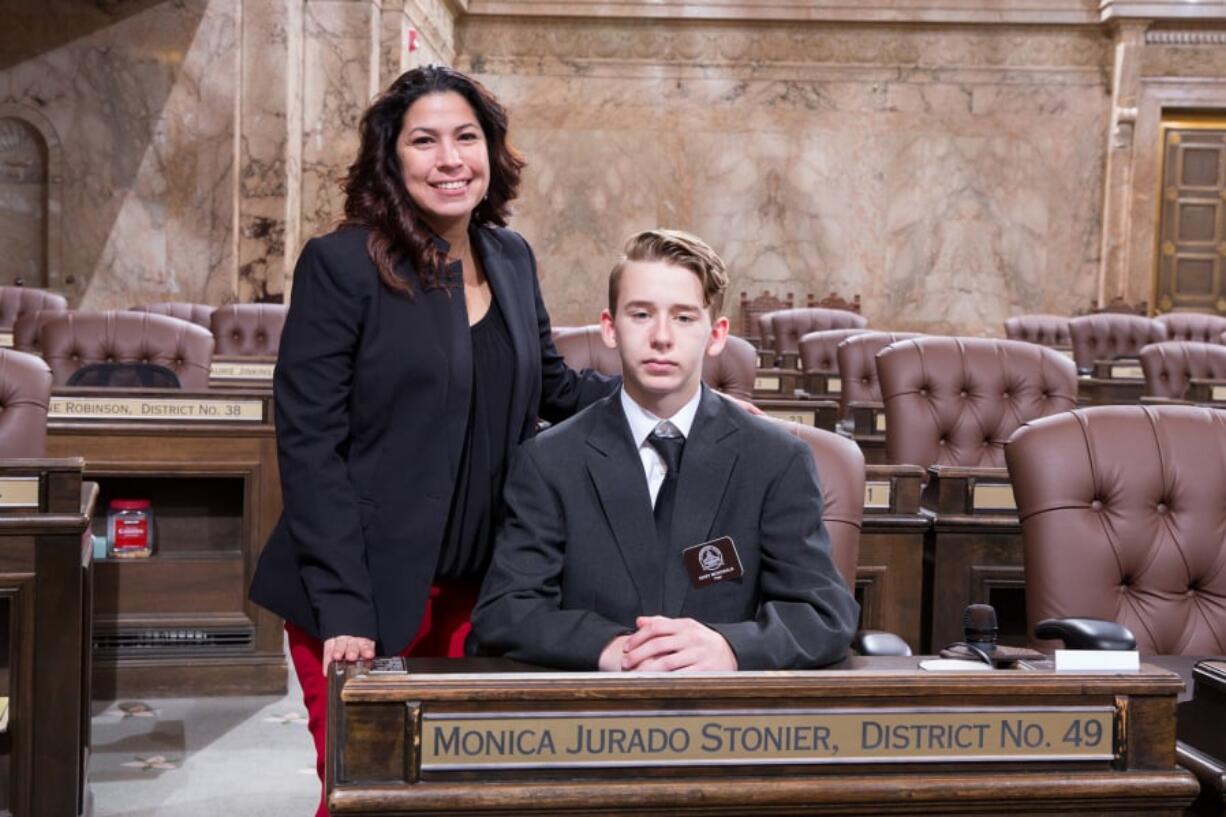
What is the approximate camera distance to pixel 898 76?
14867 millimetres

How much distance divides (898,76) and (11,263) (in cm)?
866

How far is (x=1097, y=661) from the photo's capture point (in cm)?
172

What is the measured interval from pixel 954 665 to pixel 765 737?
30cm

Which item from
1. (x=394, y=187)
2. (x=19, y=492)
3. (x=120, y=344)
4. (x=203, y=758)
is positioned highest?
(x=394, y=187)

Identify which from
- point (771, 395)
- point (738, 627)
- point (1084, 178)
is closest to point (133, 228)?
point (771, 395)

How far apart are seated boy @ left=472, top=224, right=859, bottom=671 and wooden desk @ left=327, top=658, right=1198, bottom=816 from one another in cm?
37

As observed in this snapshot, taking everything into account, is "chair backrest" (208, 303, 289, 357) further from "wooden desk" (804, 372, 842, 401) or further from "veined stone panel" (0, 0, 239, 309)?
"wooden desk" (804, 372, 842, 401)

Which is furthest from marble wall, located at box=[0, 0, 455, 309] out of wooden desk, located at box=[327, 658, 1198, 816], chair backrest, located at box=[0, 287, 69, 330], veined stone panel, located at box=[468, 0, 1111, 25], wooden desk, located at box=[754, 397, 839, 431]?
wooden desk, located at box=[327, 658, 1198, 816]

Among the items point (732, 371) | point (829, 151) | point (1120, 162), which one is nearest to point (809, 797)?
point (732, 371)

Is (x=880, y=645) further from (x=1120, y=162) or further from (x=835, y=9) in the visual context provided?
(x=1120, y=162)

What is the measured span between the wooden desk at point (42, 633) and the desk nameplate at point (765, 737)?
80.8 inches

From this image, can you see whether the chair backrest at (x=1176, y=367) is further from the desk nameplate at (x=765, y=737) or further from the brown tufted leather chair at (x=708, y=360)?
the desk nameplate at (x=765, y=737)

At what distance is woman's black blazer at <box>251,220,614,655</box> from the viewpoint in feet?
7.21

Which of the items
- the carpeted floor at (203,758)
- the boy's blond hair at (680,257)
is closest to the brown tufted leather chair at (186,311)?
the carpeted floor at (203,758)
